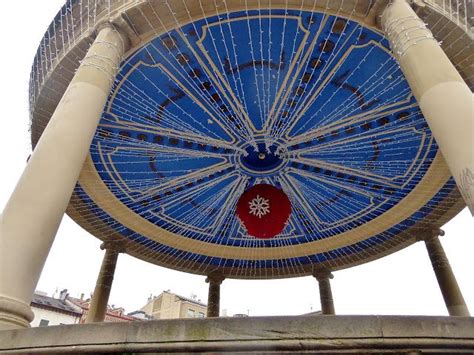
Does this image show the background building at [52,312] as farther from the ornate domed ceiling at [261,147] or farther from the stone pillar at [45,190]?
the stone pillar at [45,190]

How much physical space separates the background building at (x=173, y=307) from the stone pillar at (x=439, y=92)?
54.8 meters

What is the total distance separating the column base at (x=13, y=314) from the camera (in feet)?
14.4

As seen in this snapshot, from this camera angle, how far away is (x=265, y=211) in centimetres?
1160

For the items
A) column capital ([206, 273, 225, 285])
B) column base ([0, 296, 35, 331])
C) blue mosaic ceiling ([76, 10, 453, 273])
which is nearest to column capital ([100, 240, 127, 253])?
blue mosaic ceiling ([76, 10, 453, 273])

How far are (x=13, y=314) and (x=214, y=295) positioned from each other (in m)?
14.1

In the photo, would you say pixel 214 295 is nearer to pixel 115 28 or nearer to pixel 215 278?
pixel 215 278

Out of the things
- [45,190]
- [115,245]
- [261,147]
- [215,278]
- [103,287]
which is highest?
[261,147]

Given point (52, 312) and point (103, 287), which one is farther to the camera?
point (52, 312)

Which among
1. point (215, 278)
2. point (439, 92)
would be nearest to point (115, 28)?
point (439, 92)

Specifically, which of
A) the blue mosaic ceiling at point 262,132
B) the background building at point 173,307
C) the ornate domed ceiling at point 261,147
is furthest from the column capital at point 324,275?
the background building at point 173,307

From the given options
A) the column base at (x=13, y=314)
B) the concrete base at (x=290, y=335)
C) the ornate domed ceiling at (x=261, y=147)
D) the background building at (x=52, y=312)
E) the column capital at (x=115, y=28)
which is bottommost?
the concrete base at (x=290, y=335)

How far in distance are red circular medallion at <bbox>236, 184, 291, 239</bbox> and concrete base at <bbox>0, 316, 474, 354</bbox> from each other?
27.0ft

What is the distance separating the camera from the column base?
4.39m

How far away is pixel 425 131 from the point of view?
11930mm
